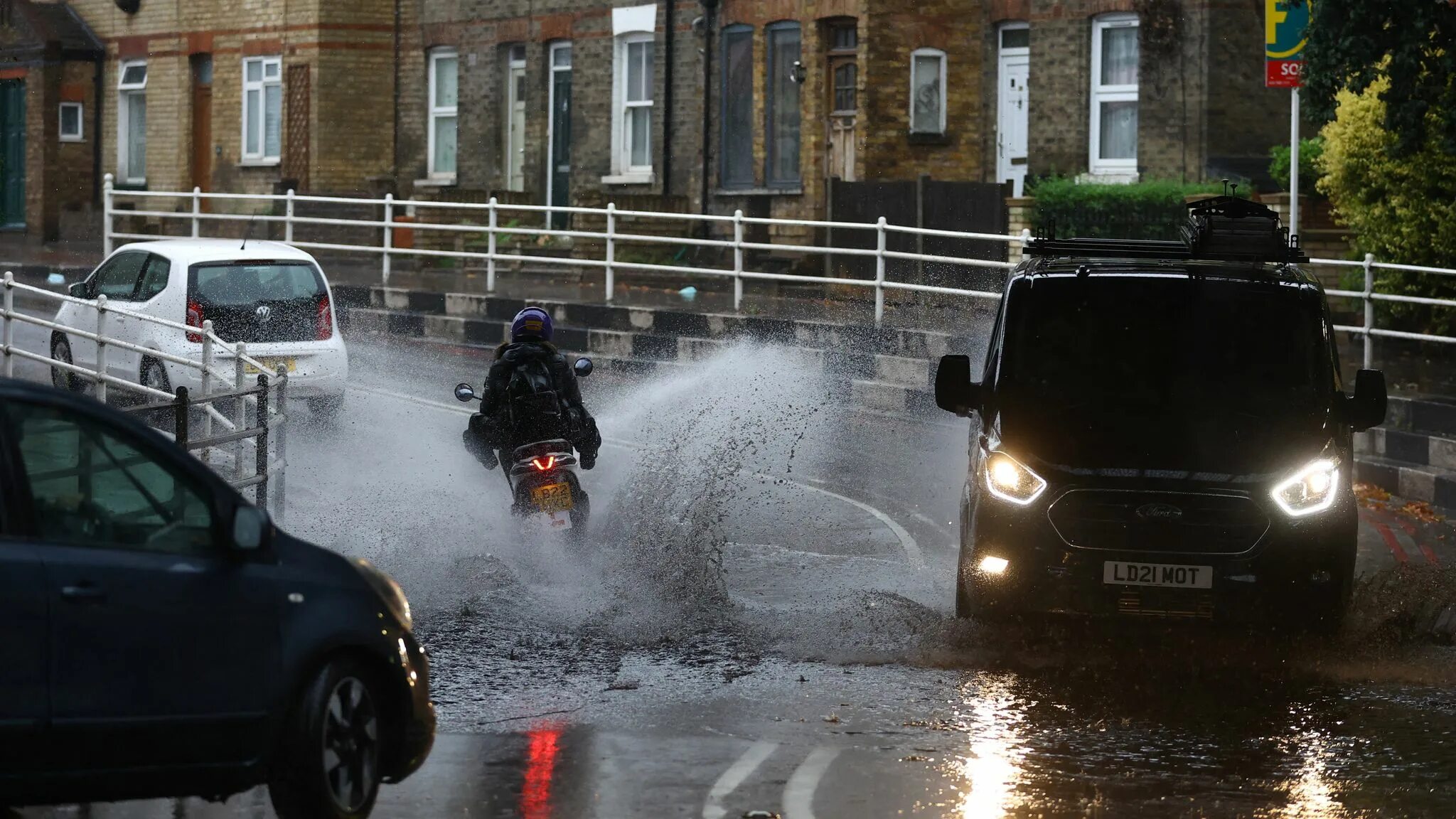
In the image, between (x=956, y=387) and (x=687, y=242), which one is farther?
(x=687, y=242)

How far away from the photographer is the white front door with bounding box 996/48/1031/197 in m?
29.6

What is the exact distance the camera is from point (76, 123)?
43500 mm

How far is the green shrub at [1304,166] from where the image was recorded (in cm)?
2405

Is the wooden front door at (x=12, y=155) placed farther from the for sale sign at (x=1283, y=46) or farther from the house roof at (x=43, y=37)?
the for sale sign at (x=1283, y=46)

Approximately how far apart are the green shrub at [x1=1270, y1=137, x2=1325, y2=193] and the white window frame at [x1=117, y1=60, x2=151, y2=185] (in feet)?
83.0

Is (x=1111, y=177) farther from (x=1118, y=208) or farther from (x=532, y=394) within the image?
(x=532, y=394)

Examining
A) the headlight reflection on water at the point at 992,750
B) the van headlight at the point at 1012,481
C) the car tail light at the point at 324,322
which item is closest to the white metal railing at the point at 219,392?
the car tail light at the point at 324,322

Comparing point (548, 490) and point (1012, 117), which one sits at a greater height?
point (1012, 117)

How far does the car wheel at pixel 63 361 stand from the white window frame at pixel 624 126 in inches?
554

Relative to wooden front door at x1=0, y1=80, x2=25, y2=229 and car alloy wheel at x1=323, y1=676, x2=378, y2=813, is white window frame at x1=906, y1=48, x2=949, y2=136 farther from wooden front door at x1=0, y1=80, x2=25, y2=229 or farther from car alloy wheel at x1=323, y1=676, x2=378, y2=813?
car alloy wheel at x1=323, y1=676, x2=378, y2=813

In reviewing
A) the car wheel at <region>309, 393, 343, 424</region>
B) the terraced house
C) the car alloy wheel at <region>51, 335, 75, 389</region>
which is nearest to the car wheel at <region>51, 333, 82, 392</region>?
the car alloy wheel at <region>51, 335, 75, 389</region>

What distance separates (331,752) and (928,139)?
23684 mm

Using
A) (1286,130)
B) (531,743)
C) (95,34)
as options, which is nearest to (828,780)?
(531,743)

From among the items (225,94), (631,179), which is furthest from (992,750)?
(225,94)
